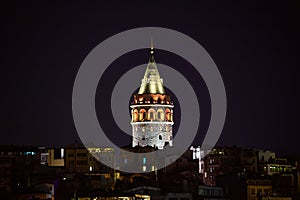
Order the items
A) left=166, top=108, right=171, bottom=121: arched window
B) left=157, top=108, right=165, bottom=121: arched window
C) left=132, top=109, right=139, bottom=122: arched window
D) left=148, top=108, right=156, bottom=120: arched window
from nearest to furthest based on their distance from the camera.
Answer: left=148, top=108, right=156, bottom=120: arched window → left=157, top=108, right=165, bottom=121: arched window → left=132, top=109, right=139, bottom=122: arched window → left=166, top=108, right=171, bottom=121: arched window

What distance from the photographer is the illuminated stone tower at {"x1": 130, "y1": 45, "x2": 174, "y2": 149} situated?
10012cm

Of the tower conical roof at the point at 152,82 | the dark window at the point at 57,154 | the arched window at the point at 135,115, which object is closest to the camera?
the dark window at the point at 57,154

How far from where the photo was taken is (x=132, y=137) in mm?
101375

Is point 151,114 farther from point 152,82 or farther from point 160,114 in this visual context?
point 152,82

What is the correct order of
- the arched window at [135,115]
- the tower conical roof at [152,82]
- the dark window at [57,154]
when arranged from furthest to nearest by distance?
the tower conical roof at [152,82]
the arched window at [135,115]
the dark window at [57,154]

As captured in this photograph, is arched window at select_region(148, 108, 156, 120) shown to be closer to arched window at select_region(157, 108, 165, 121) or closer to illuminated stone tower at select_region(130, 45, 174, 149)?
→ illuminated stone tower at select_region(130, 45, 174, 149)

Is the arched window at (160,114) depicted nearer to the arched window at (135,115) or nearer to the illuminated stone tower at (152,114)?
the illuminated stone tower at (152,114)

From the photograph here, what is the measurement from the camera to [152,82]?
104 m

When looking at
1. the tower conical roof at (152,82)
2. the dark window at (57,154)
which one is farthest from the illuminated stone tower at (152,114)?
the dark window at (57,154)

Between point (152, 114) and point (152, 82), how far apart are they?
4.11 m

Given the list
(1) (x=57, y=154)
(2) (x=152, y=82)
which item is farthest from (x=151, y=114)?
(1) (x=57, y=154)

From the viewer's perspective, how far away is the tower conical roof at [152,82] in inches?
4058

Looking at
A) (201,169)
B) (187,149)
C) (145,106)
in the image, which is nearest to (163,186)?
(201,169)

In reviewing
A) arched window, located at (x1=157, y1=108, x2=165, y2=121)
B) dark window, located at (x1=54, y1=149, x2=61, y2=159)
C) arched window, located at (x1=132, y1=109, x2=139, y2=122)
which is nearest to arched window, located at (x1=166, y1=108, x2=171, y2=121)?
arched window, located at (x1=157, y1=108, x2=165, y2=121)
